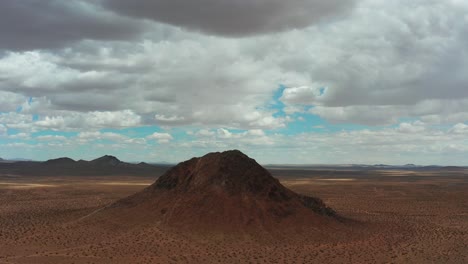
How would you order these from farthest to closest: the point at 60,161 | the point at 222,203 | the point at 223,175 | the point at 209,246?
1. the point at 60,161
2. the point at 223,175
3. the point at 222,203
4. the point at 209,246

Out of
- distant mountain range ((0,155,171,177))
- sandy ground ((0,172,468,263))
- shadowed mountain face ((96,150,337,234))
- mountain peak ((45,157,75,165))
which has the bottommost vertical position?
sandy ground ((0,172,468,263))

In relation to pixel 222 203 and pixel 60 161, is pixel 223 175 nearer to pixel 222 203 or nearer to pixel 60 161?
pixel 222 203

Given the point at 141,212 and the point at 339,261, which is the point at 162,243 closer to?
the point at 141,212

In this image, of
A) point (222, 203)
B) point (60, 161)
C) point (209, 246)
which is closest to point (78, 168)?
point (60, 161)

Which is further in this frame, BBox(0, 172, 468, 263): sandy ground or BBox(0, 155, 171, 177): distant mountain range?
BBox(0, 155, 171, 177): distant mountain range

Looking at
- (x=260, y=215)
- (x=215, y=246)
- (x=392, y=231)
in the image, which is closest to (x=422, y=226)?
(x=392, y=231)

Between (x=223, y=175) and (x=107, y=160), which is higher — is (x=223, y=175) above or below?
below

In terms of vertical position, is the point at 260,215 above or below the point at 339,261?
above

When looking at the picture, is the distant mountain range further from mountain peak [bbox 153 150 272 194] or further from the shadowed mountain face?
the shadowed mountain face

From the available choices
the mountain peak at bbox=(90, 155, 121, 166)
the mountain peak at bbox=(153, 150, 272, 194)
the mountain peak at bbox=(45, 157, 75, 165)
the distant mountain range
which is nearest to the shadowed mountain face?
the mountain peak at bbox=(153, 150, 272, 194)
